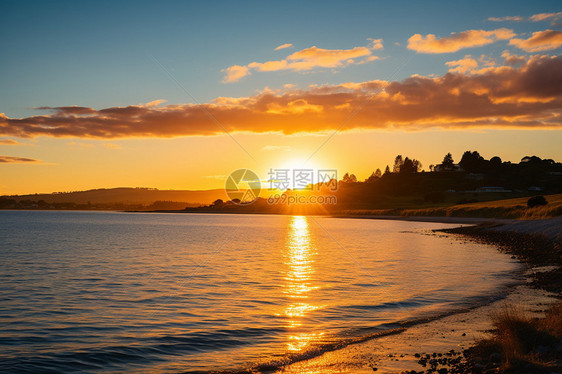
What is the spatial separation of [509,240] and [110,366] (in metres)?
53.9

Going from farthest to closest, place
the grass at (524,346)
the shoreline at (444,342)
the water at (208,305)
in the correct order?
the water at (208,305), the shoreline at (444,342), the grass at (524,346)

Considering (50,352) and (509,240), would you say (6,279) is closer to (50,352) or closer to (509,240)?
(50,352)

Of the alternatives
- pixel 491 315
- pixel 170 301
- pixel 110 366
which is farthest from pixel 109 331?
pixel 491 315

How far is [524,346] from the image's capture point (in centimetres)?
1284

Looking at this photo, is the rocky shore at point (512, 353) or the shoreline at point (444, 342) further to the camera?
the shoreline at point (444, 342)

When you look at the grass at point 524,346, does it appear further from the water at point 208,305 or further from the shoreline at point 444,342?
the water at point 208,305

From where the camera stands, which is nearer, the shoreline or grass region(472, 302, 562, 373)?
grass region(472, 302, 562, 373)

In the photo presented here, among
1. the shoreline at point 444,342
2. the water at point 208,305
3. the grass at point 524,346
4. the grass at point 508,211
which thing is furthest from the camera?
the grass at point 508,211

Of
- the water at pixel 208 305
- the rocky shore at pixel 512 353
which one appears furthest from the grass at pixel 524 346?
the water at pixel 208 305

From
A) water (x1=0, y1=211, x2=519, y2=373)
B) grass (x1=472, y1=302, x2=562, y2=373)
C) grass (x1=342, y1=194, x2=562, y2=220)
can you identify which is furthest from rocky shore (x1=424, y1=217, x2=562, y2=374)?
grass (x1=342, y1=194, x2=562, y2=220)

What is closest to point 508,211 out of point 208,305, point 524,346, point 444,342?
point 208,305

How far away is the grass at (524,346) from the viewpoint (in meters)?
11.2

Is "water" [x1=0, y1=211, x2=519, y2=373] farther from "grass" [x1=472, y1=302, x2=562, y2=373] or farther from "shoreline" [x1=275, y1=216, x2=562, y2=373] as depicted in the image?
"grass" [x1=472, y1=302, x2=562, y2=373]

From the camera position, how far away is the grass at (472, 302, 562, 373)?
11242 mm
